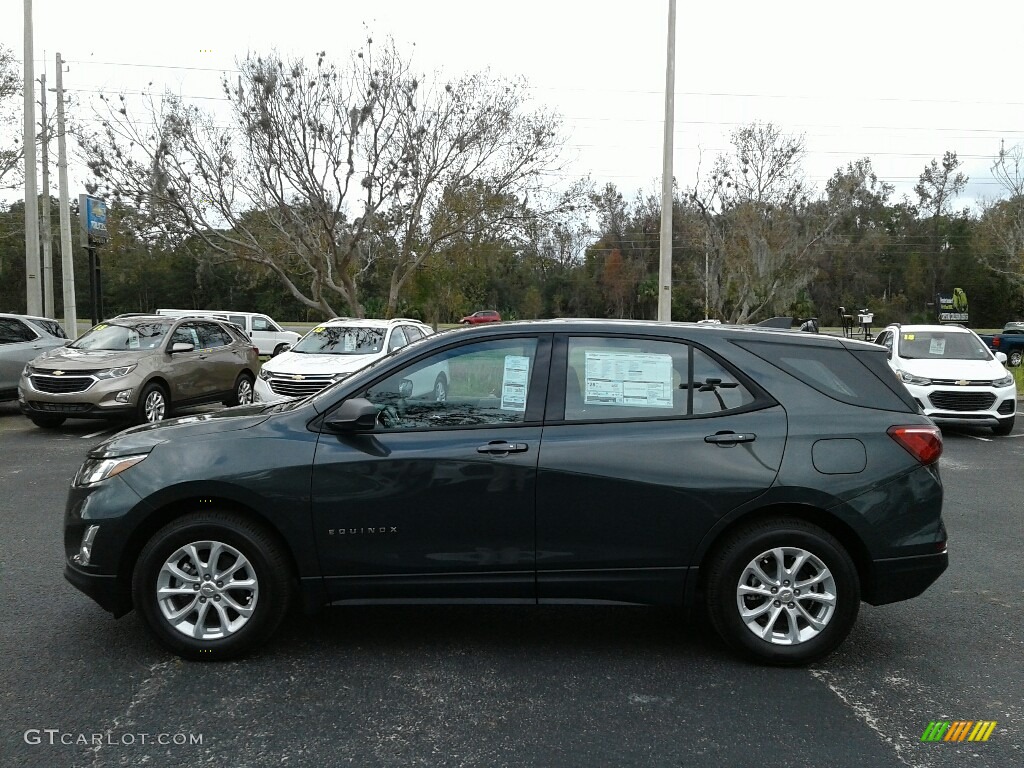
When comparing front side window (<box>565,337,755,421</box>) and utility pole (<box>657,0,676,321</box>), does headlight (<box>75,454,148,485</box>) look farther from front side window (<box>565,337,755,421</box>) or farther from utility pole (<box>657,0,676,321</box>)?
utility pole (<box>657,0,676,321</box>)

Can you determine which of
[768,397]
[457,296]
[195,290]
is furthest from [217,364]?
[195,290]

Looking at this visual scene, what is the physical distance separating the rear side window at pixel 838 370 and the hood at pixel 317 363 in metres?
8.07

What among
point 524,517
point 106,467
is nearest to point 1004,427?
point 524,517

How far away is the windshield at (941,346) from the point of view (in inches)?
526

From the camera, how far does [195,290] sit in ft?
228

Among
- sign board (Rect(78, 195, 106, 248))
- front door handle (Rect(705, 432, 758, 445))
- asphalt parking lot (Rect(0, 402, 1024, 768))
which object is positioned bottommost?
asphalt parking lot (Rect(0, 402, 1024, 768))

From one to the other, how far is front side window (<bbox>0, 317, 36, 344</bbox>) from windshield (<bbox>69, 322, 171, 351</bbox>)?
1.88 m

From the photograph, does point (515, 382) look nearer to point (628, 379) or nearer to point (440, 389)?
point (440, 389)

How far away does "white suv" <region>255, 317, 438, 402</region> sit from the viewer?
39.2 ft

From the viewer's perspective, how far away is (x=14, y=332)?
13922 millimetres

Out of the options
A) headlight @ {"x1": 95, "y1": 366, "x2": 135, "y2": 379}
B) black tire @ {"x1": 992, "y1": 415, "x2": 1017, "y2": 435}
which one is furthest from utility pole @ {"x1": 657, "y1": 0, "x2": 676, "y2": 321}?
headlight @ {"x1": 95, "y1": 366, "x2": 135, "y2": 379}

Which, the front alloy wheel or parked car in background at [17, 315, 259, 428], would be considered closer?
the front alloy wheel

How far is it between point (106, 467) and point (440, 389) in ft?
5.53

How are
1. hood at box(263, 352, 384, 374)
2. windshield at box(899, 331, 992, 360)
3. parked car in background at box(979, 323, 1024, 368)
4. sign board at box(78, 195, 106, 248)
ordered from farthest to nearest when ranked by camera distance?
parked car in background at box(979, 323, 1024, 368), sign board at box(78, 195, 106, 248), windshield at box(899, 331, 992, 360), hood at box(263, 352, 384, 374)
